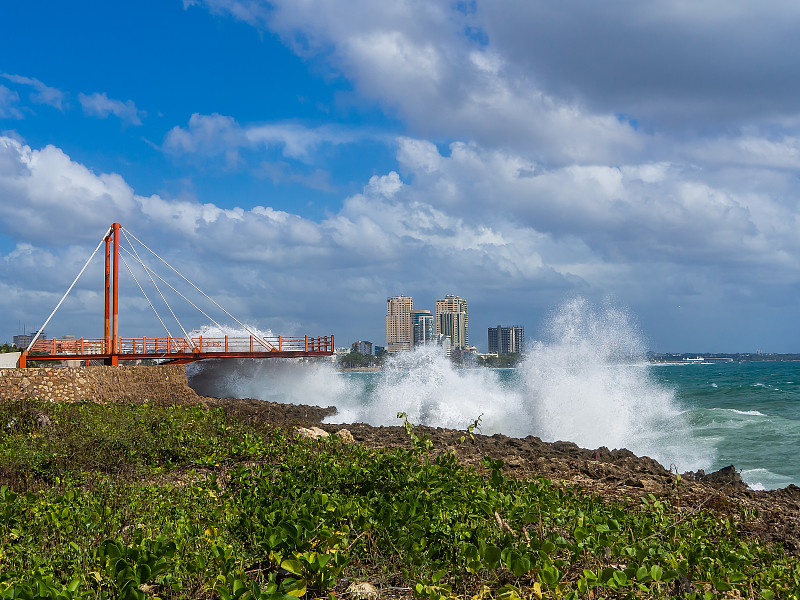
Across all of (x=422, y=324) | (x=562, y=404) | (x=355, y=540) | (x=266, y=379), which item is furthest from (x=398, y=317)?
(x=355, y=540)

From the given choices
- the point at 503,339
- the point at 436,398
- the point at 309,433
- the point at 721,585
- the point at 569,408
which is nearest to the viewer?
the point at 721,585

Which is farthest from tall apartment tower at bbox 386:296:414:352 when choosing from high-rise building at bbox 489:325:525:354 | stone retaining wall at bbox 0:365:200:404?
stone retaining wall at bbox 0:365:200:404

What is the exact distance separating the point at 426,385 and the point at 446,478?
21.5 m

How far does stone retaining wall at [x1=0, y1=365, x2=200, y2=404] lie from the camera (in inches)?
689

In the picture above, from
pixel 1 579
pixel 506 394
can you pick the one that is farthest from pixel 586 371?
pixel 1 579

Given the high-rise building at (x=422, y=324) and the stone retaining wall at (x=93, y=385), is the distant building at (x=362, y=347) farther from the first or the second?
the stone retaining wall at (x=93, y=385)

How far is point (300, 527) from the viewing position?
13.4 feet

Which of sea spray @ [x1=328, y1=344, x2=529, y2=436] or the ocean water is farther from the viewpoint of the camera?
sea spray @ [x1=328, y1=344, x2=529, y2=436]

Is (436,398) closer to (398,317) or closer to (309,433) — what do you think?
(309,433)

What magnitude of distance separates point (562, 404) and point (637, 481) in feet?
47.9

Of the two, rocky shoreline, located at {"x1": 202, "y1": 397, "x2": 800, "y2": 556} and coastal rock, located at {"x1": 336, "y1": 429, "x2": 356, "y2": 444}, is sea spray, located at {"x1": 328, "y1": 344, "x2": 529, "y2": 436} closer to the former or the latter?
rocky shoreline, located at {"x1": 202, "y1": 397, "x2": 800, "y2": 556}

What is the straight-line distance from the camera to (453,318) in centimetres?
11719

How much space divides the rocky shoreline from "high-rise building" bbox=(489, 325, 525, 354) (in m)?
117

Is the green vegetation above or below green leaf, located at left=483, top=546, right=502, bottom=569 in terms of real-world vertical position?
below
